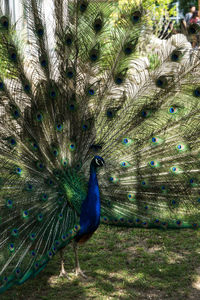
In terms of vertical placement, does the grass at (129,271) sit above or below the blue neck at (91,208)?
below

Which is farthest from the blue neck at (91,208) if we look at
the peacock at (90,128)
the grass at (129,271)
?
the grass at (129,271)

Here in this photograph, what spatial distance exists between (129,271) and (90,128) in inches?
53.3

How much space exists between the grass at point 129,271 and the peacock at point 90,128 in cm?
28

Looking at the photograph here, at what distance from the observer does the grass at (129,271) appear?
128 inches

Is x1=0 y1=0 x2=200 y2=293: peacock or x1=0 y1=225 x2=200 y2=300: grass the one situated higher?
x1=0 y1=0 x2=200 y2=293: peacock

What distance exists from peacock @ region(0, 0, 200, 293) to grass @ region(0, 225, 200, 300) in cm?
28

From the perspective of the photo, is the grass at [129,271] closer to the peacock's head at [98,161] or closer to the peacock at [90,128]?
the peacock at [90,128]

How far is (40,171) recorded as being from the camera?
3320 mm

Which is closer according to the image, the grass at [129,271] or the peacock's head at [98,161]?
the peacock's head at [98,161]

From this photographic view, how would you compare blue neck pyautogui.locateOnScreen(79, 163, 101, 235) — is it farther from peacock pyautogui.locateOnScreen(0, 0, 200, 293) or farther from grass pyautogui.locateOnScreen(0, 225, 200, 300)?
grass pyautogui.locateOnScreen(0, 225, 200, 300)

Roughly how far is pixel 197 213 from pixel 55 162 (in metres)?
1.28

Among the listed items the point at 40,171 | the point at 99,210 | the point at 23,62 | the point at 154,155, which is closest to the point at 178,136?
the point at 154,155

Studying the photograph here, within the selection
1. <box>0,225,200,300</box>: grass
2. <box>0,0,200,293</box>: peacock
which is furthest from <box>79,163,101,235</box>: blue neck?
<box>0,225,200,300</box>: grass

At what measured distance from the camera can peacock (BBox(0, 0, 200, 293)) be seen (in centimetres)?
311
